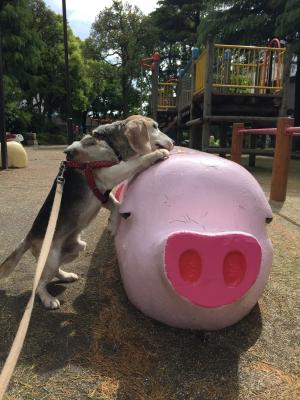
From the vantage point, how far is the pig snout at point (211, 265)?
1880 millimetres

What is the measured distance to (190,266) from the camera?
6.27ft

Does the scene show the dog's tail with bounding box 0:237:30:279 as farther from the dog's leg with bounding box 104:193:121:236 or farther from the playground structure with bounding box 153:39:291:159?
the playground structure with bounding box 153:39:291:159

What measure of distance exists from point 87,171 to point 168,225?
2.96ft

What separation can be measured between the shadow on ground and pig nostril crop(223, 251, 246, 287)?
1.71 feet

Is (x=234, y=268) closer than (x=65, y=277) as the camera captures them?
Yes

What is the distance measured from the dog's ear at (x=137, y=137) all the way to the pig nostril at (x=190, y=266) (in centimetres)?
107

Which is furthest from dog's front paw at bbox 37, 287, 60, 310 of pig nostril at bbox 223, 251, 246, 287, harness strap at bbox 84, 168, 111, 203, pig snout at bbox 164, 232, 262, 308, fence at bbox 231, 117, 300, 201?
fence at bbox 231, 117, 300, 201

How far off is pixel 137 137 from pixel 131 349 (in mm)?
1278

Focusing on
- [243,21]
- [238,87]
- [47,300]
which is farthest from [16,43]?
[47,300]

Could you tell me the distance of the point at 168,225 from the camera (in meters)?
2.18

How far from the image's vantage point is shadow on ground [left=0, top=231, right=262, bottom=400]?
2.05m

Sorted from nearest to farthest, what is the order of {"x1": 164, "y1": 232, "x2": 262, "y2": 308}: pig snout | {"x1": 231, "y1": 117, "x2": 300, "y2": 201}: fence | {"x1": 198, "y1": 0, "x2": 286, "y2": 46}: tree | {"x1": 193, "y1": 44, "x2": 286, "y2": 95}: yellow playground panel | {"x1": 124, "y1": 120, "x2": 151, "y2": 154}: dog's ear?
{"x1": 164, "y1": 232, "x2": 262, "y2": 308}: pig snout → {"x1": 124, "y1": 120, "x2": 151, "y2": 154}: dog's ear → {"x1": 231, "y1": 117, "x2": 300, "y2": 201}: fence → {"x1": 193, "y1": 44, "x2": 286, "y2": 95}: yellow playground panel → {"x1": 198, "y1": 0, "x2": 286, "y2": 46}: tree

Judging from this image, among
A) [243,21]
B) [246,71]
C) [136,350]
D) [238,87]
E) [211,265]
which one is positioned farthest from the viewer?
[243,21]

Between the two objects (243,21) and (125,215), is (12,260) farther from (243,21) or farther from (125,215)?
(243,21)
